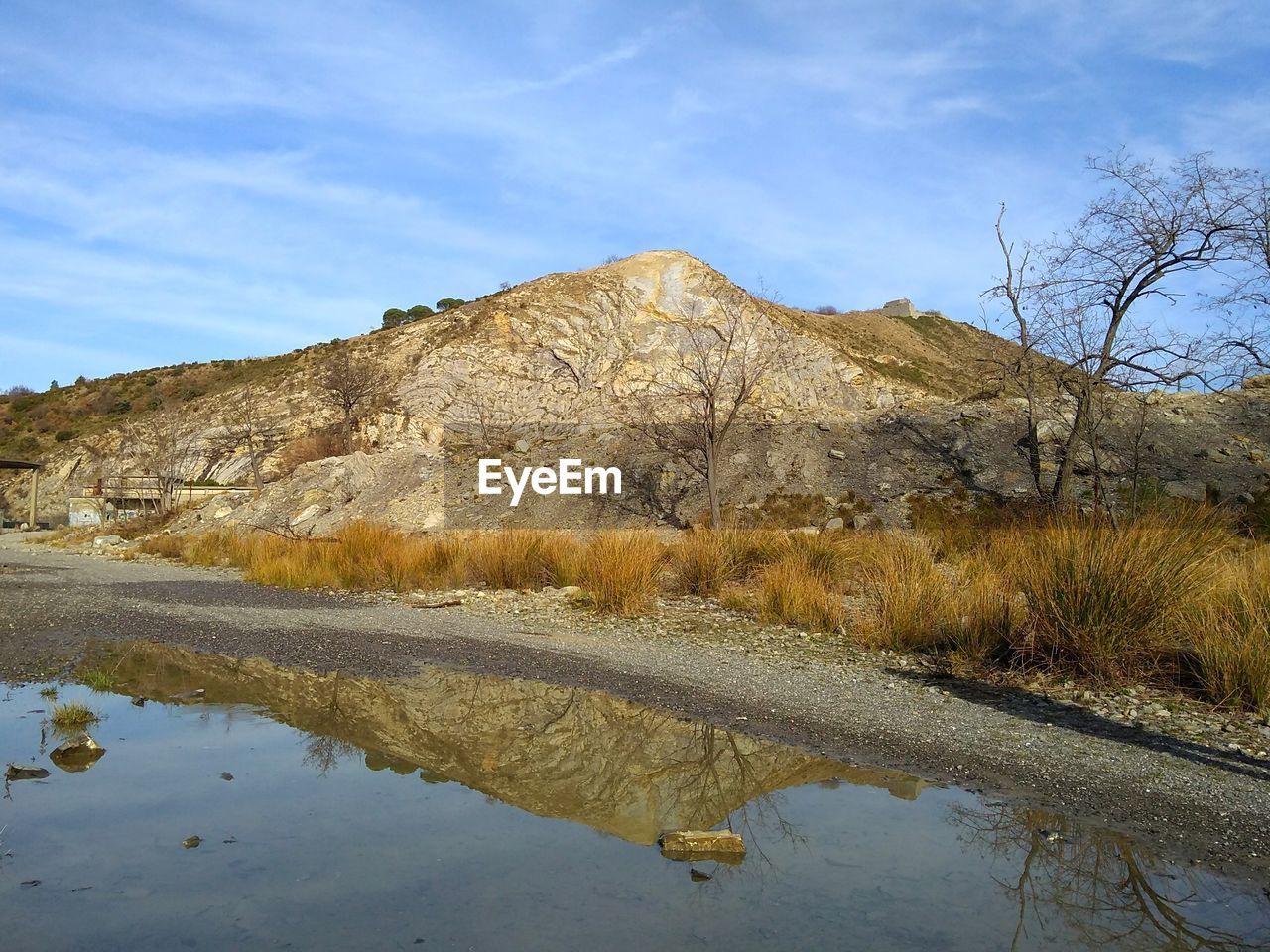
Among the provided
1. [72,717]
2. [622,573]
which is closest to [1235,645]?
[622,573]

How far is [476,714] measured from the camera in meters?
7.45

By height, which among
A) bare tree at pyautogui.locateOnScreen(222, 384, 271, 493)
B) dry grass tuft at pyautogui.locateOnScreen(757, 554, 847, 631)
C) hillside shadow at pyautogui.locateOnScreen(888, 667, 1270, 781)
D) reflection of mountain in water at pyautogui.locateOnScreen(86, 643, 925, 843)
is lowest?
reflection of mountain in water at pyautogui.locateOnScreen(86, 643, 925, 843)

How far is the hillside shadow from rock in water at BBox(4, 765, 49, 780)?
664cm

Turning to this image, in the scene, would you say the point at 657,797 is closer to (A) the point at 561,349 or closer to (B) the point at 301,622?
(B) the point at 301,622

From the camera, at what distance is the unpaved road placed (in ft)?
17.8

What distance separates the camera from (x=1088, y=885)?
4.45 m

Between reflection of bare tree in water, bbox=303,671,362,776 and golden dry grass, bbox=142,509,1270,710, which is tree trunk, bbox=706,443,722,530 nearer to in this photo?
golden dry grass, bbox=142,509,1270,710

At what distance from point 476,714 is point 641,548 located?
6.68 metres

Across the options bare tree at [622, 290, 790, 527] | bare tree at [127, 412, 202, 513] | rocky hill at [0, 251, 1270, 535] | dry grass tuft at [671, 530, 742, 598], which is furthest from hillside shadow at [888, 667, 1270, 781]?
bare tree at [127, 412, 202, 513]

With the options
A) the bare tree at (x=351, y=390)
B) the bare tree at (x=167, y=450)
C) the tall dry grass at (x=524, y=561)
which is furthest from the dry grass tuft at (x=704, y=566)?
the bare tree at (x=351, y=390)

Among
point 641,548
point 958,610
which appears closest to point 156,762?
point 958,610

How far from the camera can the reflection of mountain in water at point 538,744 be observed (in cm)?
559

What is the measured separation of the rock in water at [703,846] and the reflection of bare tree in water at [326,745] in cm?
239

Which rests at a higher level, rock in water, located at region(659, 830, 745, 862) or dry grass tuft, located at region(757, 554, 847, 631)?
dry grass tuft, located at region(757, 554, 847, 631)
